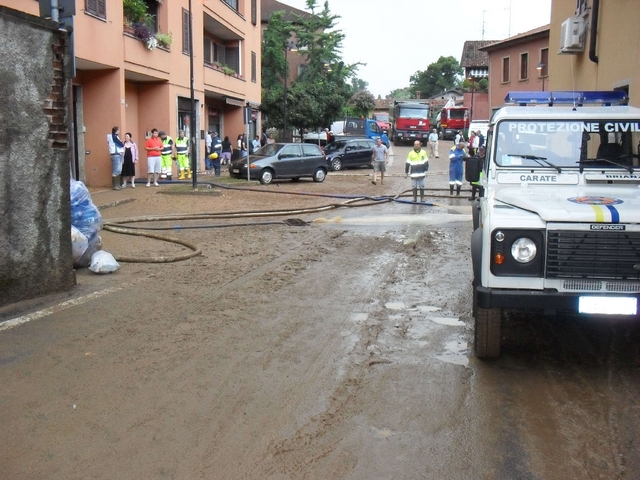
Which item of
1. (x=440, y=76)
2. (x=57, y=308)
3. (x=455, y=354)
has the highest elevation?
(x=440, y=76)

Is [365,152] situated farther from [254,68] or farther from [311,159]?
[254,68]

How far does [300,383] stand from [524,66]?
42706mm

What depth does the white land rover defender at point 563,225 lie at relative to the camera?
5246 millimetres

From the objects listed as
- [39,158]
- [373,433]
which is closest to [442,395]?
[373,433]

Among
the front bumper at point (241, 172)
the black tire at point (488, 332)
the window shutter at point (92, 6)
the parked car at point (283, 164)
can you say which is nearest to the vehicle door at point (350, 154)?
the parked car at point (283, 164)

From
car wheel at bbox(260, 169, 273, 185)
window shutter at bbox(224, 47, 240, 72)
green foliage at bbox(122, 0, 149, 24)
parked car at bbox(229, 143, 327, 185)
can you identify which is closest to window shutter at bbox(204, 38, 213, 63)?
window shutter at bbox(224, 47, 240, 72)

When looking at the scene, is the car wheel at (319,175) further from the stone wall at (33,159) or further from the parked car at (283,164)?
the stone wall at (33,159)

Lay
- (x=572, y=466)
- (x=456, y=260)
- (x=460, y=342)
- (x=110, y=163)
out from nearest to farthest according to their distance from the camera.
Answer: (x=572, y=466) → (x=460, y=342) → (x=456, y=260) → (x=110, y=163)

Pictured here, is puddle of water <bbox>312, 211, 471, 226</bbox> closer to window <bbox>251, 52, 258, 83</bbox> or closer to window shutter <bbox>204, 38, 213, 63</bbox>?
window shutter <bbox>204, 38, 213, 63</bbox>

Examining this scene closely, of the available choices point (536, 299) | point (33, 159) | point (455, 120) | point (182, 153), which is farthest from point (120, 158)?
point (455, 120)

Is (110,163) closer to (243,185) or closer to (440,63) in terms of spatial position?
(243,185)

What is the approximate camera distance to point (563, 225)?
5.29 meters

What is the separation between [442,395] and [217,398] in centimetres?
165

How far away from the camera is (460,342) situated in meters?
6.49
